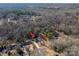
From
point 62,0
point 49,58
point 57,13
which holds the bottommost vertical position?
point 49,58

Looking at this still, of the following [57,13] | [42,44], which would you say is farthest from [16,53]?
[57,13]

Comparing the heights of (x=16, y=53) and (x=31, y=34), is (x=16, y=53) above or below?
below

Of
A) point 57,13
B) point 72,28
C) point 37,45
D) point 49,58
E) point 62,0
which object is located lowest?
point 49,58

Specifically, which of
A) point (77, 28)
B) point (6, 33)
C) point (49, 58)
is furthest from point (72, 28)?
point (6, 33)

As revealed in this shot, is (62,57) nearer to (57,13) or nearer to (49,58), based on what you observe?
(49,58)

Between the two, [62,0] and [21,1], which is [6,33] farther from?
[62,0]

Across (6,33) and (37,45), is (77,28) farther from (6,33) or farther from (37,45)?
(6,33)

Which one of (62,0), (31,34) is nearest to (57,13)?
(62,0)

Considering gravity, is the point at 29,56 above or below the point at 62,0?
below
